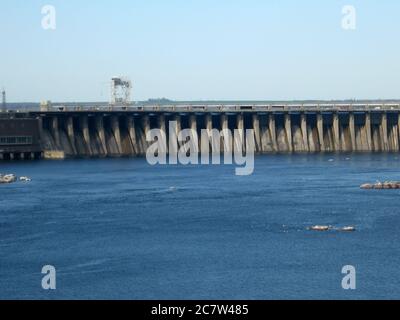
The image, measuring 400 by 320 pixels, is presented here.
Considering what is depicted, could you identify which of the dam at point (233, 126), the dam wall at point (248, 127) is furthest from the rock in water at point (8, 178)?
the dam wall at point (248, 127)

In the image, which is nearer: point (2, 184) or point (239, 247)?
point (239, 247)

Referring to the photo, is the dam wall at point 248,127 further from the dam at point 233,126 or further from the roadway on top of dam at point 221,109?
the roadway on top of dam at point 221,109

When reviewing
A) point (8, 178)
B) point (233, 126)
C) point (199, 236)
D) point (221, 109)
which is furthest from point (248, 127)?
point (199, 236)

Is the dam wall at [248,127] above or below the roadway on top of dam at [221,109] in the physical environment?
below

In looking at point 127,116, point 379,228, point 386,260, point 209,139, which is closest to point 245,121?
point 209,139

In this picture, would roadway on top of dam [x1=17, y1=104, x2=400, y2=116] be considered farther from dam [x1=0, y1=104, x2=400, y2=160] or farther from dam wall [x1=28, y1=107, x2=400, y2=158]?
dam wall [x1=28, y1=107, x2=400, y2=158]
